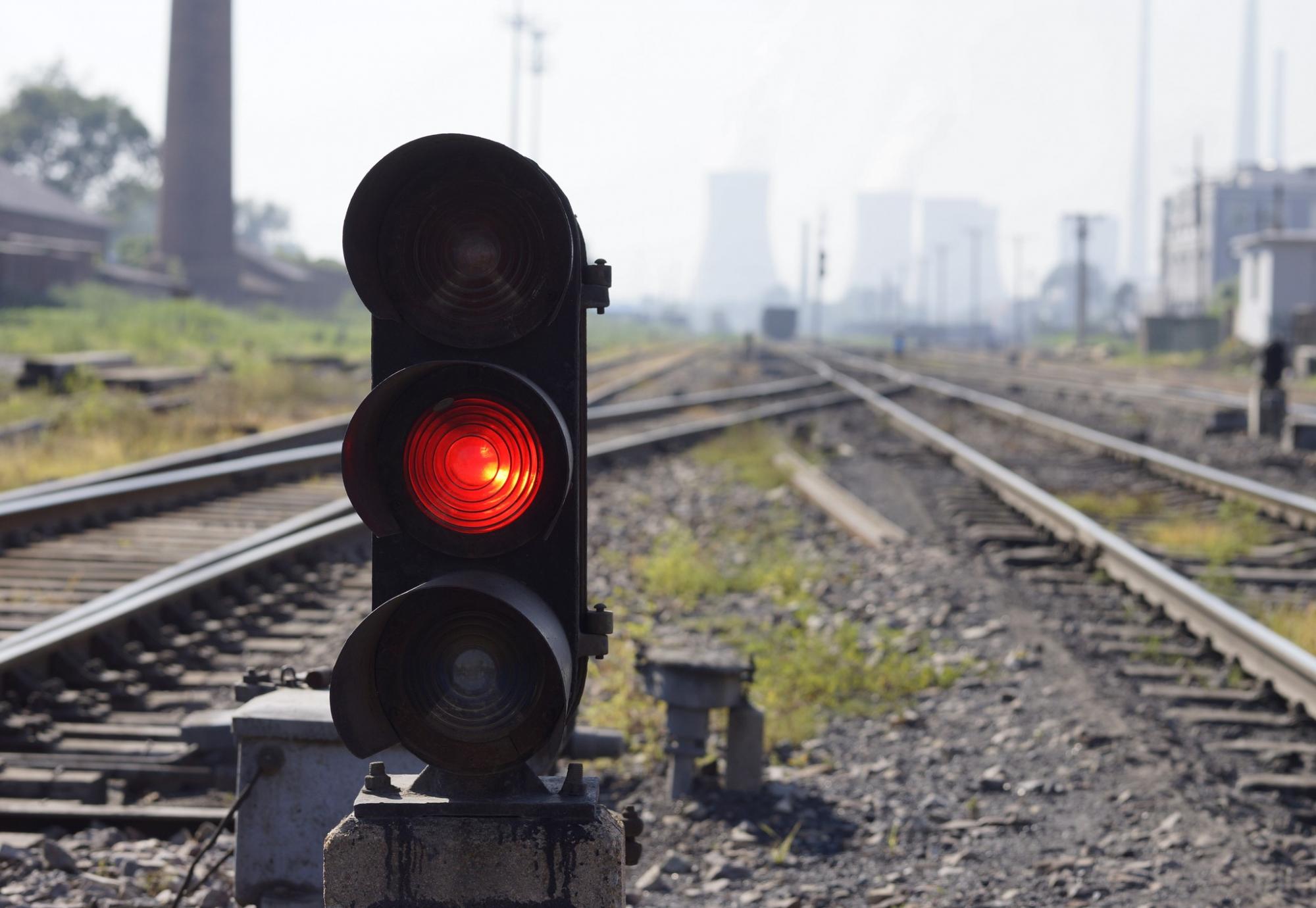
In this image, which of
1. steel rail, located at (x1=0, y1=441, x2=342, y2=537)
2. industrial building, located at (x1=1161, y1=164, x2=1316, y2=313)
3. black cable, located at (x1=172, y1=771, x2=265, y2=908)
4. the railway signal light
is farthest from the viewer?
industrial building, located at (x1=1161, y1=164, x2=1316, y2=313)

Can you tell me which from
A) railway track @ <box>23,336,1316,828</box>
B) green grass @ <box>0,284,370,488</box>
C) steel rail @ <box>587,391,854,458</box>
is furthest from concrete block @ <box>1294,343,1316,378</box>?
railway track @ <box>23,336,1316,828</box>

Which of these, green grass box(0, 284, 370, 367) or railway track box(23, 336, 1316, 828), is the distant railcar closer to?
green grass box(0, 284, 370, 367)

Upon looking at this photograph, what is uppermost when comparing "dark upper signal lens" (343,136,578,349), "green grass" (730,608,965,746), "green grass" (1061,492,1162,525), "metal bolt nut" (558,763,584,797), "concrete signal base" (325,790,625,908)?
"dark upper signal lens" (343,136,578,349)

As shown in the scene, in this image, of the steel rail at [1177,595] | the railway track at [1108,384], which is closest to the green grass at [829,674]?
the steel rail at [1177,595]

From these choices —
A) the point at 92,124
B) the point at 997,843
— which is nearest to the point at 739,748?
the point at 997,843

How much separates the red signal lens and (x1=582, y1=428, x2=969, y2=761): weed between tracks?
9.76 feet

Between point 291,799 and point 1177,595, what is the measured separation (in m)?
4.96

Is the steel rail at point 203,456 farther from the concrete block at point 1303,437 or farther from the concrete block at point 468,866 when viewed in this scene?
the concrete block at point 1303,437

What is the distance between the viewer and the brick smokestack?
144 feet

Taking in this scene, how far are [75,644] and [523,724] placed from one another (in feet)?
13.0

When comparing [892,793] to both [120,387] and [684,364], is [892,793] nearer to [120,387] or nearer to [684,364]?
[120,387]

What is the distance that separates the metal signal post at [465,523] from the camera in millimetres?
1984

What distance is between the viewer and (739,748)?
445 centimetres

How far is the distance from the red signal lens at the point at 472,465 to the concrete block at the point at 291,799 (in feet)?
3.66
